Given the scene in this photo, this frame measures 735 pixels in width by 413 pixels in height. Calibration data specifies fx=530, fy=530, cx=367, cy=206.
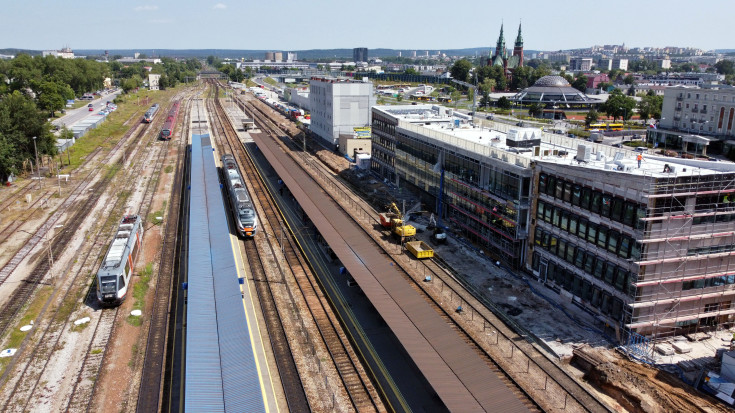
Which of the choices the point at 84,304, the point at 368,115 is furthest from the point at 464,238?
the point at 368,115

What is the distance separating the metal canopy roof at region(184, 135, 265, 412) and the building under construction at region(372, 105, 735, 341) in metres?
28.9

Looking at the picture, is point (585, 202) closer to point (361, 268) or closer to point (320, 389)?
point (361, 268)

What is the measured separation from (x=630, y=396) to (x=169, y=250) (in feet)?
163

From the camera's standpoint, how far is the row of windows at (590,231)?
137ft

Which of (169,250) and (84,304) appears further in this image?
(169,250)

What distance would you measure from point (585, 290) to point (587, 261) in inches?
102

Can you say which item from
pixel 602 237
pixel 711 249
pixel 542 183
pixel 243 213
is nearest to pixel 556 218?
pixel 542 183

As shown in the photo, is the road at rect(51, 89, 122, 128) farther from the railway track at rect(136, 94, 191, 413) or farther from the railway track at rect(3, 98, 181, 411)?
the railway track at rect(3, 98, 181, 411)

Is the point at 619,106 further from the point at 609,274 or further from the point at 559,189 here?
the point at 609,274

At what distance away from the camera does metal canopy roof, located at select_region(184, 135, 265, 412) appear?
30.6m

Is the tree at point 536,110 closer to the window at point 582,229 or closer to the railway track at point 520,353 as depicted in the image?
the railway track at point 520,353

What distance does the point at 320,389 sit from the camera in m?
36.3

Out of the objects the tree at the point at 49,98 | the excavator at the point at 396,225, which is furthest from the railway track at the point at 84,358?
the tree at the point at 49,98

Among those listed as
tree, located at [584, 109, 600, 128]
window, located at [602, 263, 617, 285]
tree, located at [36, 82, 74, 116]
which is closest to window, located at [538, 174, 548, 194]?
window, located at [602, 263, 617, 285]
